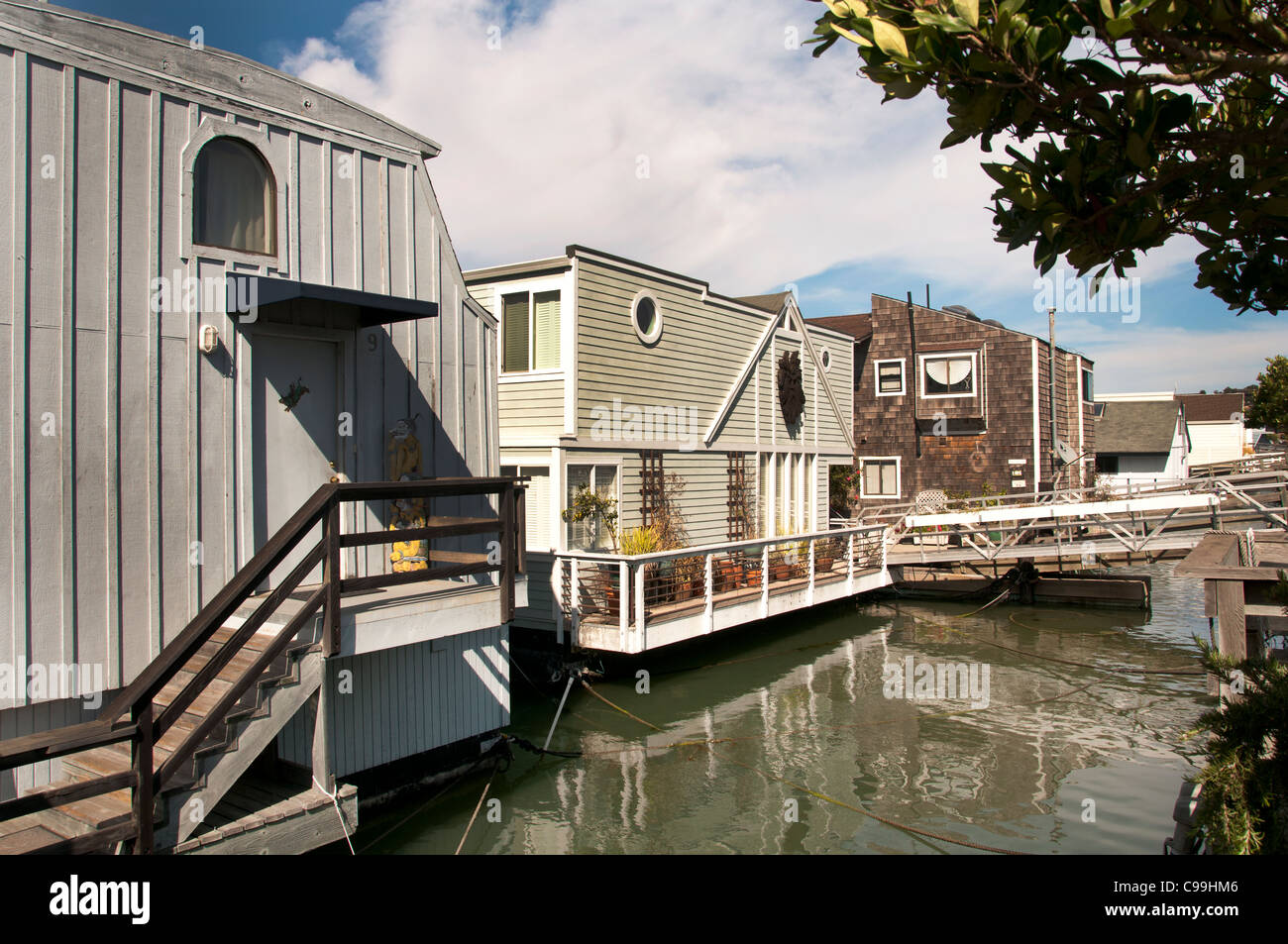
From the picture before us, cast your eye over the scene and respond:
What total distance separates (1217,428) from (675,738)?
56.2 m

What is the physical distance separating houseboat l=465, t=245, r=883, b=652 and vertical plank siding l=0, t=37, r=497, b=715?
6127mm

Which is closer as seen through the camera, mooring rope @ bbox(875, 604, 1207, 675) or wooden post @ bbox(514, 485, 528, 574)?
wooden post @ bbox(514, 485, 528, 574)

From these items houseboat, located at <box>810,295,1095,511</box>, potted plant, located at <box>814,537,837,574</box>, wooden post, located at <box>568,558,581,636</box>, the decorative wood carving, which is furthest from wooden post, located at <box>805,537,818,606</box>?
houseboat, located at <box>810,295,1095,511</box>

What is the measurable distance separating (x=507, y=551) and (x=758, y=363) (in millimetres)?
12405

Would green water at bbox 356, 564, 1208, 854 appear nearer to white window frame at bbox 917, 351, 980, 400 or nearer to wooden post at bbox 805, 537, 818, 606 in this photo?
wooden post at bbox 805, 537, 818, 606

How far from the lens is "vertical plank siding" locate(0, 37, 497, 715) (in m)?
6.06

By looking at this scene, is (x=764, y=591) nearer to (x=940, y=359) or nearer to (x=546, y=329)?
(x=546, y=329)

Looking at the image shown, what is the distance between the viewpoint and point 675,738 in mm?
11430

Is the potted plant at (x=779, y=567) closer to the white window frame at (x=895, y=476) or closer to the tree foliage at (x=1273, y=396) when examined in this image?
the white window frame at (x=895, y=476)

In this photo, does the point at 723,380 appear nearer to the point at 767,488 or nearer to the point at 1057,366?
the point at 767,488

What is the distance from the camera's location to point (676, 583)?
46.1ft

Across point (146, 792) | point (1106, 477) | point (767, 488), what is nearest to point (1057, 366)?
point (1106, 477)

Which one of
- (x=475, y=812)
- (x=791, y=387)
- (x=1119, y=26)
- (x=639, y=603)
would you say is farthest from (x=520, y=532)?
(x=791, y=387)

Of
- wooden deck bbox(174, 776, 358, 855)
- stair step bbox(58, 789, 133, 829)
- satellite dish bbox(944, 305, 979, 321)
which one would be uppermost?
satellite dish bbox(944, 305, 979, 321)
